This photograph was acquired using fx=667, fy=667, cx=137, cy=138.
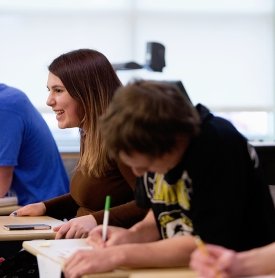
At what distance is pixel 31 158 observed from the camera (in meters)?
3.14

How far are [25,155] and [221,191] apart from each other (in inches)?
69.6

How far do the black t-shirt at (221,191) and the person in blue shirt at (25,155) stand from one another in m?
1.46

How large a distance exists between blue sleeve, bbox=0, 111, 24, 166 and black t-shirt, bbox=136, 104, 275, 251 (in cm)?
145

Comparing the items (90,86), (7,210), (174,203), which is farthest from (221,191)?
(7,210)

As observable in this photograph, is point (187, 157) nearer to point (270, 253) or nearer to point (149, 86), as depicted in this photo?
point (149, 86)

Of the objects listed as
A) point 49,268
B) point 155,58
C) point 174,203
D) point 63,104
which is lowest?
point 49,268

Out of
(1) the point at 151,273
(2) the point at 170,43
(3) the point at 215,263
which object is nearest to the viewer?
(3) the point at 215,263

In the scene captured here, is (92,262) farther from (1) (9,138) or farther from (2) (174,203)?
(1) (9,138)

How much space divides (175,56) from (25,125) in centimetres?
180

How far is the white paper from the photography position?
1696 mm

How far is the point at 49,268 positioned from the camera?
5.74 ft

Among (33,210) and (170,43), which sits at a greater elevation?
(170,43)

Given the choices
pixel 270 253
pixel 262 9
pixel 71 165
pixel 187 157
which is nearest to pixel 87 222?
pixel 187 157

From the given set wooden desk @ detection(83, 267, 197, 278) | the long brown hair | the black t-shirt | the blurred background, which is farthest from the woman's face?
the blurred background
